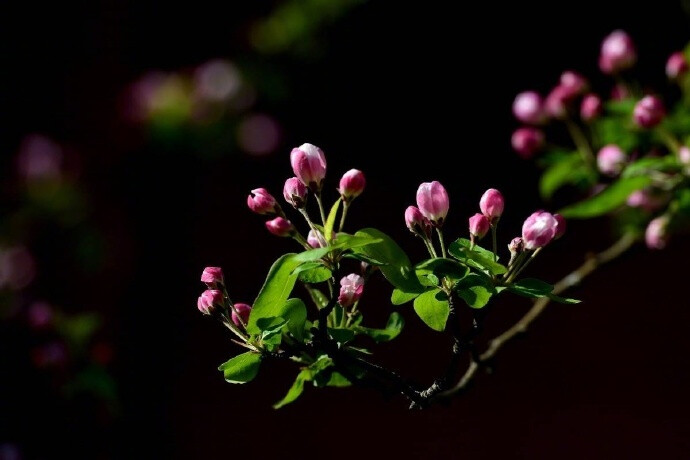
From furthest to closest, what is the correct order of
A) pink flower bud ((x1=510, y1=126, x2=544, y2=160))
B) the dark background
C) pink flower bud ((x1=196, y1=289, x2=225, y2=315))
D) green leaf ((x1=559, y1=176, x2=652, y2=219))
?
the dark background
pink flower bud ((x1=510, y1=126, x2=544, y2=160))
green leaf ((x1=559, y1=176, x2=652, y2=219))
pink flower bud ((x1=196, y1=289, x2=225, y2=315))

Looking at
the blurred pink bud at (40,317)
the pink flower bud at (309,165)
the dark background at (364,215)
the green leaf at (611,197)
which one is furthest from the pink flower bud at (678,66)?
the blurred pink bud at (40,317)

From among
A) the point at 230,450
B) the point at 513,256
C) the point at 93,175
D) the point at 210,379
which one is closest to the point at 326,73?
the point at 93,175

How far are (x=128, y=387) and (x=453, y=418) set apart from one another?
3.72 feet

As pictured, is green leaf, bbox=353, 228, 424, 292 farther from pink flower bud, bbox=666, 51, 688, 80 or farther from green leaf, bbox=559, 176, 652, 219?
pink flower bud, bbox=666, 51, 688, 80

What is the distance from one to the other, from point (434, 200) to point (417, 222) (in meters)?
0.03

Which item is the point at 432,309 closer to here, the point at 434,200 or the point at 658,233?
the point at 434,200

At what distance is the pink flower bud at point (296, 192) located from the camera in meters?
0.70

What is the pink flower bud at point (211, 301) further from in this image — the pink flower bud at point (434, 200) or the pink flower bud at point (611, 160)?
the pink flower bud at point (611, 160)

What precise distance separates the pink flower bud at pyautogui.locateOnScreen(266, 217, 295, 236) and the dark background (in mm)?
1576

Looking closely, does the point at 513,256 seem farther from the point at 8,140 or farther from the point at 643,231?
the point at 8,140

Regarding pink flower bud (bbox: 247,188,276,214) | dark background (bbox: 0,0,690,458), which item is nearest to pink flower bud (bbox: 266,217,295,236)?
pink flower bud (bbox: 247,188,276,214)

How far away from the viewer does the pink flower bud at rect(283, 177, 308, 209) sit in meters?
0.70

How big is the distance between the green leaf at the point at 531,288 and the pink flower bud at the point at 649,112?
0.60 meters

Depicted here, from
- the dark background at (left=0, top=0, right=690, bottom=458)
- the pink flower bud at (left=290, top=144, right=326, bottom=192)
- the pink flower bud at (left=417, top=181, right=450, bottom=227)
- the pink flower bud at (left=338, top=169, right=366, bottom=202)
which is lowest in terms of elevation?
the dark background at (left=0, top=0, right=690, bottom=458)
